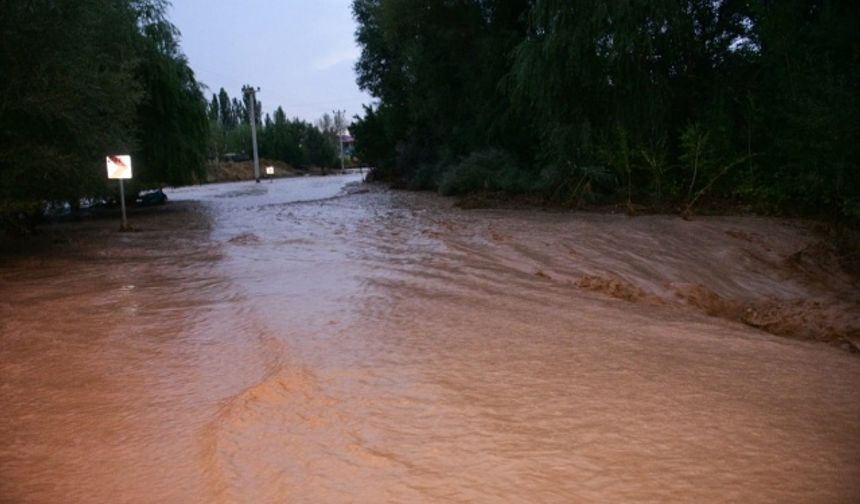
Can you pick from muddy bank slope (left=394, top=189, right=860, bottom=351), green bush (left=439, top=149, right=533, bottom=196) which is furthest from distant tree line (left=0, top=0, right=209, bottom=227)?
green bush (left=439, top=149, right=533, bottom=196)

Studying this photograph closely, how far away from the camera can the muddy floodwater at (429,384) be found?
8.61 feet

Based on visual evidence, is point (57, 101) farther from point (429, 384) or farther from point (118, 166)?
point (429, 384)

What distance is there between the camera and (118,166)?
13.0 metres

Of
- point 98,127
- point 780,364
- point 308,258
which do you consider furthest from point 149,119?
point 780,364

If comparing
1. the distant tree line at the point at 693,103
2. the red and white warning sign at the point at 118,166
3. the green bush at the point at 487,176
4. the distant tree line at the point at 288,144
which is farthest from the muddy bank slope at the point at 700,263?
the distant tree line at the point at 288,144

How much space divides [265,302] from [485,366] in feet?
10.1

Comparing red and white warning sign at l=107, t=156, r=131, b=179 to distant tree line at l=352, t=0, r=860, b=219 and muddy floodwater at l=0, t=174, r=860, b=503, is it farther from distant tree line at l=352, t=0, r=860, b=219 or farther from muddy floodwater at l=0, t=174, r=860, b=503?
distant tree line at l=352, t=0, r=860, b=219

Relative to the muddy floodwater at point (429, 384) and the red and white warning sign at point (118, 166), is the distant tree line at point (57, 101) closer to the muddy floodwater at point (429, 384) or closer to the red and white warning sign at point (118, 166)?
the red and white warning sign at point (118, 166)

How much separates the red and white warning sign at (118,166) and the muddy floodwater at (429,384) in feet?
16.4

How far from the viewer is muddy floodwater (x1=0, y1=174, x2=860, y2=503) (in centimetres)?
262

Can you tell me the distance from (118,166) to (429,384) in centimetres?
1190

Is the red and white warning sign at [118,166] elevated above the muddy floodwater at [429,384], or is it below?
above

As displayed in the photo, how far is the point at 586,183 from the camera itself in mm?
16109

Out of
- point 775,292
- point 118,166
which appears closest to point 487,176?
point 118,166
